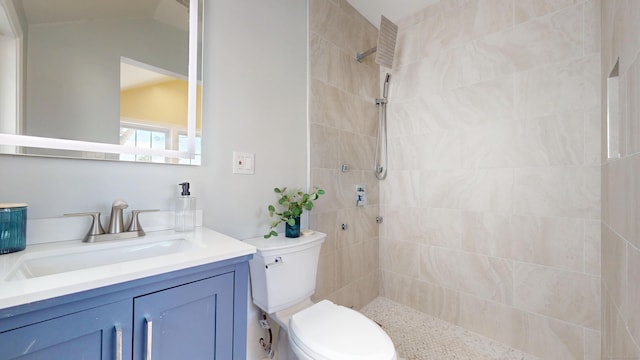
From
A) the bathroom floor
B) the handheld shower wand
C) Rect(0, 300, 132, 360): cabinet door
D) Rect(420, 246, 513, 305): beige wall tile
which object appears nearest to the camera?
Rect(0, 300, 132, 360): cabinet door

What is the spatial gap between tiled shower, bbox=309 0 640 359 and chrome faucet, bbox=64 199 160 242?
38.6 inches

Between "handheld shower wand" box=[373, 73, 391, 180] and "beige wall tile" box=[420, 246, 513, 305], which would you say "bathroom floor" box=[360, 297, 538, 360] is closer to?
"beige wall tile" box=[420, 246, 513, 305]

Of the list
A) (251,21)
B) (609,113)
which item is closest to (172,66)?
(251,21)

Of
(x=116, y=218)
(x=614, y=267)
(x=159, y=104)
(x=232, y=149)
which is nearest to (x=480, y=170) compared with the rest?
(x=614, y=267)

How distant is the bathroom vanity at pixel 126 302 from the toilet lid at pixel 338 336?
30cm

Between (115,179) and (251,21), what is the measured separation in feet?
3.40

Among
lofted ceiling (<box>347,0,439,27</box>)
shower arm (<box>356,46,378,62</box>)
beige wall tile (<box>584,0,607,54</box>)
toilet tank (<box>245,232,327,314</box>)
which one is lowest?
toilet tank (<box>245,232,327,314</box>)

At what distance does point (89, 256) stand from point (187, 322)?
0.42 metres

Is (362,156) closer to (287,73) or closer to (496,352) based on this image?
(287,73)

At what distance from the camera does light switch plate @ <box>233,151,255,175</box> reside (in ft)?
4.34

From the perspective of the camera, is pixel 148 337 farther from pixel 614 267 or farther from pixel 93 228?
pixel 614 267

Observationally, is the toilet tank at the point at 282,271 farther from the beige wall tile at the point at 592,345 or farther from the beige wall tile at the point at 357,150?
the beige wall tile at the point at 592,345

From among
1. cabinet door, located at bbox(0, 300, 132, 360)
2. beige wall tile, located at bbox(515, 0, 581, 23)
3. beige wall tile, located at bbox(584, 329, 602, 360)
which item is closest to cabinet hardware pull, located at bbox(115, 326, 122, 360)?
cabinet door, located at bbox(0, 300, 132, 360)

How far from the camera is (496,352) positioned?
63.4 inches
